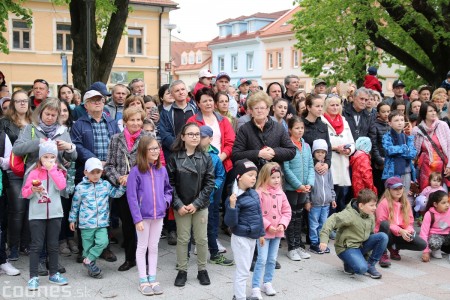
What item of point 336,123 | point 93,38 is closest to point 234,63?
point 93,38

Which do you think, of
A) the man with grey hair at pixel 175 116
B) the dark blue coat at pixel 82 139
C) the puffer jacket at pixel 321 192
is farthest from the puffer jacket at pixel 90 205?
the puffer jacket at pixel 321 192

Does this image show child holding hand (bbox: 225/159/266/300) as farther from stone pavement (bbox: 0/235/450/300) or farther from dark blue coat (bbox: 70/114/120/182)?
dark blue coat (bbox: 70/114/120/182)

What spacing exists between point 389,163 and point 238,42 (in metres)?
53.1

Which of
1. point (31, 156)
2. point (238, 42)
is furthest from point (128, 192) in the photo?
point (238, 42)

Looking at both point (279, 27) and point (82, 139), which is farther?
point (279, 27)

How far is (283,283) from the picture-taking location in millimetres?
5957

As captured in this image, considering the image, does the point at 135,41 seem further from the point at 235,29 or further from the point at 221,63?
the point at 235,29

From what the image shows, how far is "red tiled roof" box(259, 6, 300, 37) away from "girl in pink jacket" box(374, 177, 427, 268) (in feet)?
155

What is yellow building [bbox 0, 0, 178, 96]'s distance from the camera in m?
33.4

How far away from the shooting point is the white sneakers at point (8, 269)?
596 cm

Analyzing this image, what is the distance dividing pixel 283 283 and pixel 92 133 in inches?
117

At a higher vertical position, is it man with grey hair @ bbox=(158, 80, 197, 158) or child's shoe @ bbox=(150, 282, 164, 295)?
man with grey hair @ bbox=(158, 80, 197, 158)

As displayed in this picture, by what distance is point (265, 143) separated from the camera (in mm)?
6547

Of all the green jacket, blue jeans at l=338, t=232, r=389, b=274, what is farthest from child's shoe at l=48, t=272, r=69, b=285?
blue jeans at l=338, t=232, r=389, b=274
